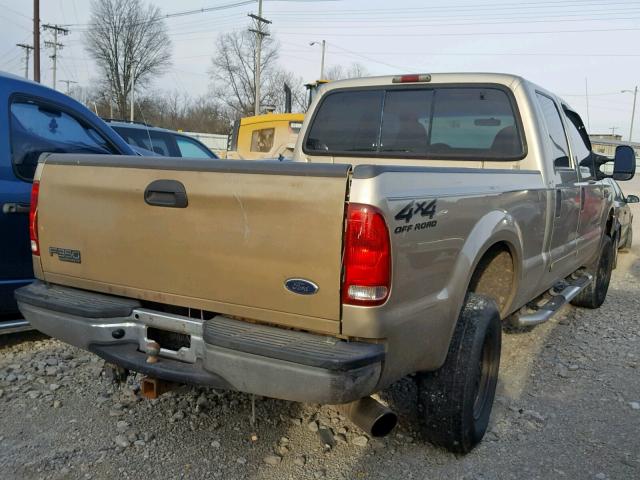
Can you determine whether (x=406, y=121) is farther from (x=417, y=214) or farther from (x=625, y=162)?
(x=625, y=162)

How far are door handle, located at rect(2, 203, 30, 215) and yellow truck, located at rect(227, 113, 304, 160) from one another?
9.59m

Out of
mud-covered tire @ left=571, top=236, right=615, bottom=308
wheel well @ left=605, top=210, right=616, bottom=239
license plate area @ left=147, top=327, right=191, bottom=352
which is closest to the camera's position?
license plate area @ left=147, top=327, right=191, bottom=352

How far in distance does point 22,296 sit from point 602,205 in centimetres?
518

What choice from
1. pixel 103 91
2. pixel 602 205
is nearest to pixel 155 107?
pixel 103 91

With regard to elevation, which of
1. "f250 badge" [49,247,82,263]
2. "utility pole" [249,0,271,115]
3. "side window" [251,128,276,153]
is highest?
"utility pole" [249,0,271,115]

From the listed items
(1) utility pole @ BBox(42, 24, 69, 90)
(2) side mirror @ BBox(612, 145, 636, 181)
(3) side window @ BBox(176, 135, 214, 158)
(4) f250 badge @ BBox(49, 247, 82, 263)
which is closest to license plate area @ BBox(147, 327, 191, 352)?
(4) f250 badge @ BBox(49, 247, 82, 263)

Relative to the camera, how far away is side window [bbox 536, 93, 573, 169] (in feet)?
13.6

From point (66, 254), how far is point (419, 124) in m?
2.61

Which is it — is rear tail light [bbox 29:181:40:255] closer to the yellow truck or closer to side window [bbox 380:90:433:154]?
side window [bbox 380:90:433:154]

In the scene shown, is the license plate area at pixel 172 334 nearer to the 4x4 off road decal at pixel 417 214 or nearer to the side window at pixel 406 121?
the 4x4 off road decal at pixel 417 214

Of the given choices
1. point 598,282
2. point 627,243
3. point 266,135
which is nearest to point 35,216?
point 598,282

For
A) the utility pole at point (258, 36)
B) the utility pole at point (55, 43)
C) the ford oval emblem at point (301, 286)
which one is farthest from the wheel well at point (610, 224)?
the utility pole at point (55, 43)

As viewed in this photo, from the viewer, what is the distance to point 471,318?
2.92 meters

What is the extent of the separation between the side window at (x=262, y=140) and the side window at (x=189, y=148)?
6.38m
